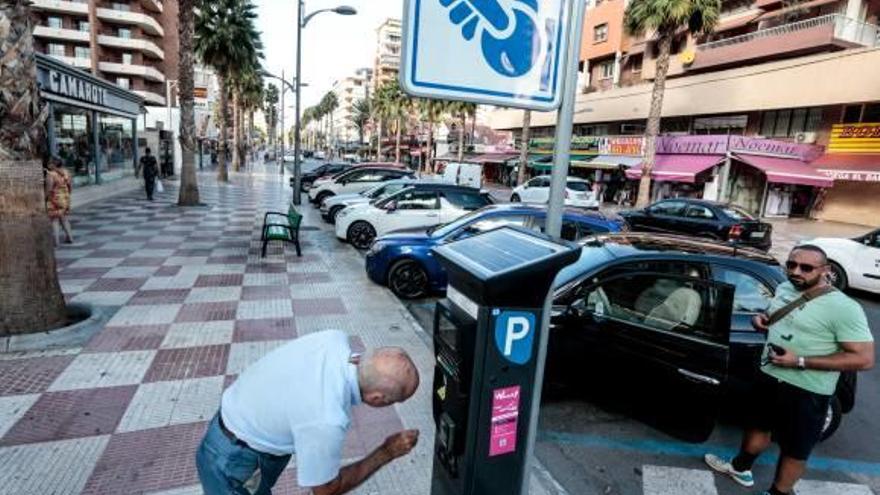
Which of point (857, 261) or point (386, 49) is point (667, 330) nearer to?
point (857, 261)

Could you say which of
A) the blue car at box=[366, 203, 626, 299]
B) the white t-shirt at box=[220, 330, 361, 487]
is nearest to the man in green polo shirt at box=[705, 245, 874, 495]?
the white t-shirt at box=[220, 330, 361, 487]

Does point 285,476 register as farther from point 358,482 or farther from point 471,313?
point 471,313

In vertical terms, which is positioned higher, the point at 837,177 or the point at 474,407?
the point at 837,177

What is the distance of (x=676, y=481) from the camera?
11.6ft

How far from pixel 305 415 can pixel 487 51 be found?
1.40 m

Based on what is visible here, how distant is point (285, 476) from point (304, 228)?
1065cm

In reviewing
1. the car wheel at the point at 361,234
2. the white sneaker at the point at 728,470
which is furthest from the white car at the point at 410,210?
the white sneaker at the point at 728,470

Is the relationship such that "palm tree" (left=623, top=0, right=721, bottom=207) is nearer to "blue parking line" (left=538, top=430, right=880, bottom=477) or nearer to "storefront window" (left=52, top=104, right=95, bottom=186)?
"blue parking line" (left=538, top=430, right=880, bottom=477)

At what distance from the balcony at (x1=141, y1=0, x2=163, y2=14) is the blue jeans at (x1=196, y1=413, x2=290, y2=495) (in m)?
61.9

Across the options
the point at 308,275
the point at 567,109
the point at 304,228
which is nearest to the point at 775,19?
the point at 304,228

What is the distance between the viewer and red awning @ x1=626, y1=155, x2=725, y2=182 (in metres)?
24.0

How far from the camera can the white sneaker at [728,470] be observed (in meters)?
3.51

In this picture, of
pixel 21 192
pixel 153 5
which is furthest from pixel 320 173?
pixel 153 5

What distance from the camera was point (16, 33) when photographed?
16.3 ft
